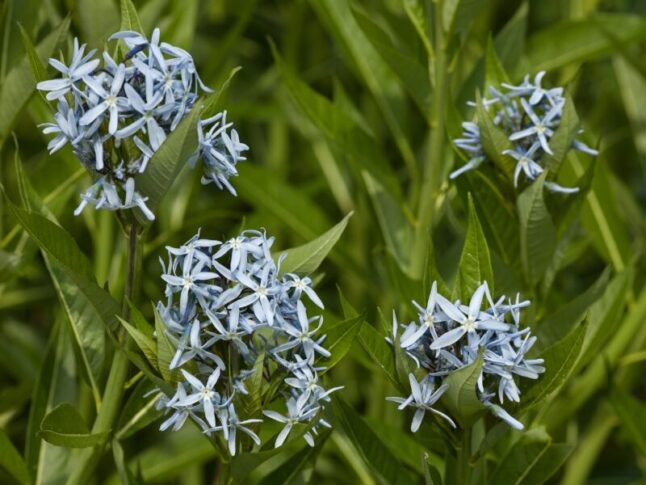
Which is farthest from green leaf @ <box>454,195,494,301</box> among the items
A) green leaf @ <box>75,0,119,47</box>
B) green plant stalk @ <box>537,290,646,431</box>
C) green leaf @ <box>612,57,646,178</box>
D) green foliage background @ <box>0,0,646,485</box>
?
green leaf @ <box>612,57,646,178</box>

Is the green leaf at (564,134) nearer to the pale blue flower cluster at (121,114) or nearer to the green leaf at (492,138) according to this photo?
the green leaf at (492,138)

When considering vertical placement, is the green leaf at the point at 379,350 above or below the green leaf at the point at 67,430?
above

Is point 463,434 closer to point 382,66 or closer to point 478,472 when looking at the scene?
point 478,472

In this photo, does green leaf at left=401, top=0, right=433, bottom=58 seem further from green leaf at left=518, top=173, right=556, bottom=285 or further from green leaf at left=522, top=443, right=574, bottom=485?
green leaf at left=522, top=443, right=574, bottom=485

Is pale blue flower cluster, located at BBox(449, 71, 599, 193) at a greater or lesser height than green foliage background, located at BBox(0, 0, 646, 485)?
greater

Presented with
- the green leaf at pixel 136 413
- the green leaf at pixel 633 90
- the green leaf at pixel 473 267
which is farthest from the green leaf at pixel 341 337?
the green leaf at pixel 633 90

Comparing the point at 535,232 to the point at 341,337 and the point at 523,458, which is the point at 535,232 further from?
the point at 341,337

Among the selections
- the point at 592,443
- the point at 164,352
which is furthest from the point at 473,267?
the point at 592,443

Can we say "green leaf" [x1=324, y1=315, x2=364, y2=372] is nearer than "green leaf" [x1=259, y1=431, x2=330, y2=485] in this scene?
Yes
